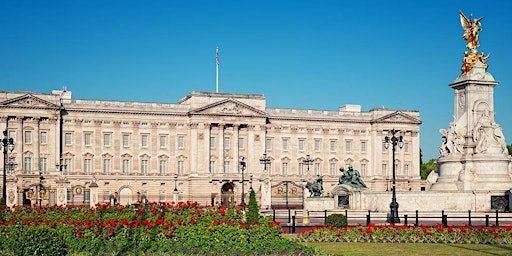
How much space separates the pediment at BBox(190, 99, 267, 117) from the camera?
339 feet

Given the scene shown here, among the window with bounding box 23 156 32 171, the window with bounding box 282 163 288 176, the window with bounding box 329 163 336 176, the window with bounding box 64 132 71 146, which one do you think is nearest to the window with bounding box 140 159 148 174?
the window with bounding box 64 132 71 146

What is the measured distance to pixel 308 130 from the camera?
111 m

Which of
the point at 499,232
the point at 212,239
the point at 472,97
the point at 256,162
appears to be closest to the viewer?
the point at 212,239

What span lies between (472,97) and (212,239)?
31.4 meters

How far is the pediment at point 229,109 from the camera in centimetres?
10331

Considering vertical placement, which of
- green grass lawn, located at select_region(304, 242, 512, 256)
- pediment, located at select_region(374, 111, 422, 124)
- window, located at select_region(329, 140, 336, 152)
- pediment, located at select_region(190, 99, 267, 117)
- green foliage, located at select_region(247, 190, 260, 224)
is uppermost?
pediment, located at select_region(190, 99, 267, 117)

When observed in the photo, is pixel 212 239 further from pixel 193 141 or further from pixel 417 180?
pixel 417 180

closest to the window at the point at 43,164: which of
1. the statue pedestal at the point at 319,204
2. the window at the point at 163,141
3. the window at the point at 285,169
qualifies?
the window at the point at 163,141

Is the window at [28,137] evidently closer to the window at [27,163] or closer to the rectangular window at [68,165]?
the window at [27,163]

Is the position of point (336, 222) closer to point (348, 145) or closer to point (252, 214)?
point (252, 214)

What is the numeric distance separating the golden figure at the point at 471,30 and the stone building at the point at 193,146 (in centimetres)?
4351

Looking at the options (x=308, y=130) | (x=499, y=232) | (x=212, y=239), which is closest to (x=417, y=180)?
(x=308, y=130)

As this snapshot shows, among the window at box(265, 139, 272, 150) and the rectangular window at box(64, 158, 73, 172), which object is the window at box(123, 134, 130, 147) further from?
the window at box(265, 139, 272, 150)

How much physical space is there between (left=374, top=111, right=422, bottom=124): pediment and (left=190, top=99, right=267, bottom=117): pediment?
58.3 feet
